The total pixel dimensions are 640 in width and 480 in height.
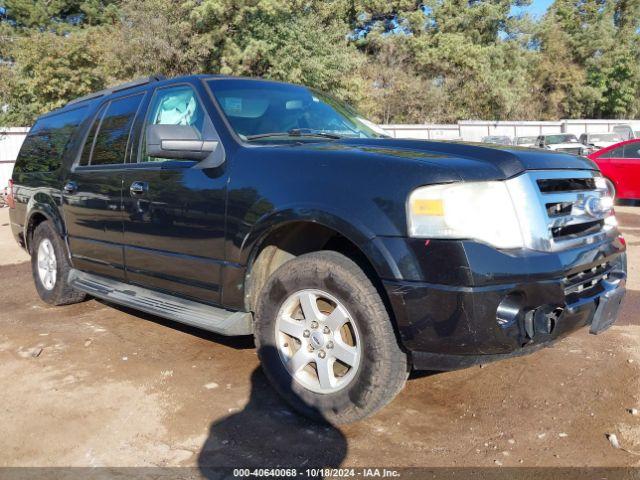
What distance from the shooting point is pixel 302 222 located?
2949 mm

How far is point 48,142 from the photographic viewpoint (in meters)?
5.40

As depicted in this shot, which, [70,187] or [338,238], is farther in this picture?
[70,187]

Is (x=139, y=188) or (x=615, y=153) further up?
(x=139, y=188)

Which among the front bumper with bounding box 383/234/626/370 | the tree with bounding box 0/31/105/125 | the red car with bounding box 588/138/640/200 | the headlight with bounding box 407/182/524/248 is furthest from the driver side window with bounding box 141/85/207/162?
the tree with bounding box 0/31/105/125

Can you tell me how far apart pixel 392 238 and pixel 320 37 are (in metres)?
21.4

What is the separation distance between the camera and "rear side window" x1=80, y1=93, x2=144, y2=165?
4.23 metres

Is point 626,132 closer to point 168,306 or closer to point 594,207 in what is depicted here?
point 594,207

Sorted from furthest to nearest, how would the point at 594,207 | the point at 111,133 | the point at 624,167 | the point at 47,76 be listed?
1. the point at 47,76
2. the point at 624,167
3. the point at 111,133
4. the point at 594,207

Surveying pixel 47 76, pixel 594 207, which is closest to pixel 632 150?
pixel 594 207

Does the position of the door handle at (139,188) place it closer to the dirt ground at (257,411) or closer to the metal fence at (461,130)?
the dirt ground at (257,411)

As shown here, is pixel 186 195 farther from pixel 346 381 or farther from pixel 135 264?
pixel 346 381

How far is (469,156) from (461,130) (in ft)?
104

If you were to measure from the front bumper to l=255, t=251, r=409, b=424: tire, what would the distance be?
14 centimetres

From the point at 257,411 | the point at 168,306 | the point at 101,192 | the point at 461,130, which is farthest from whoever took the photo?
the point at 461,130
